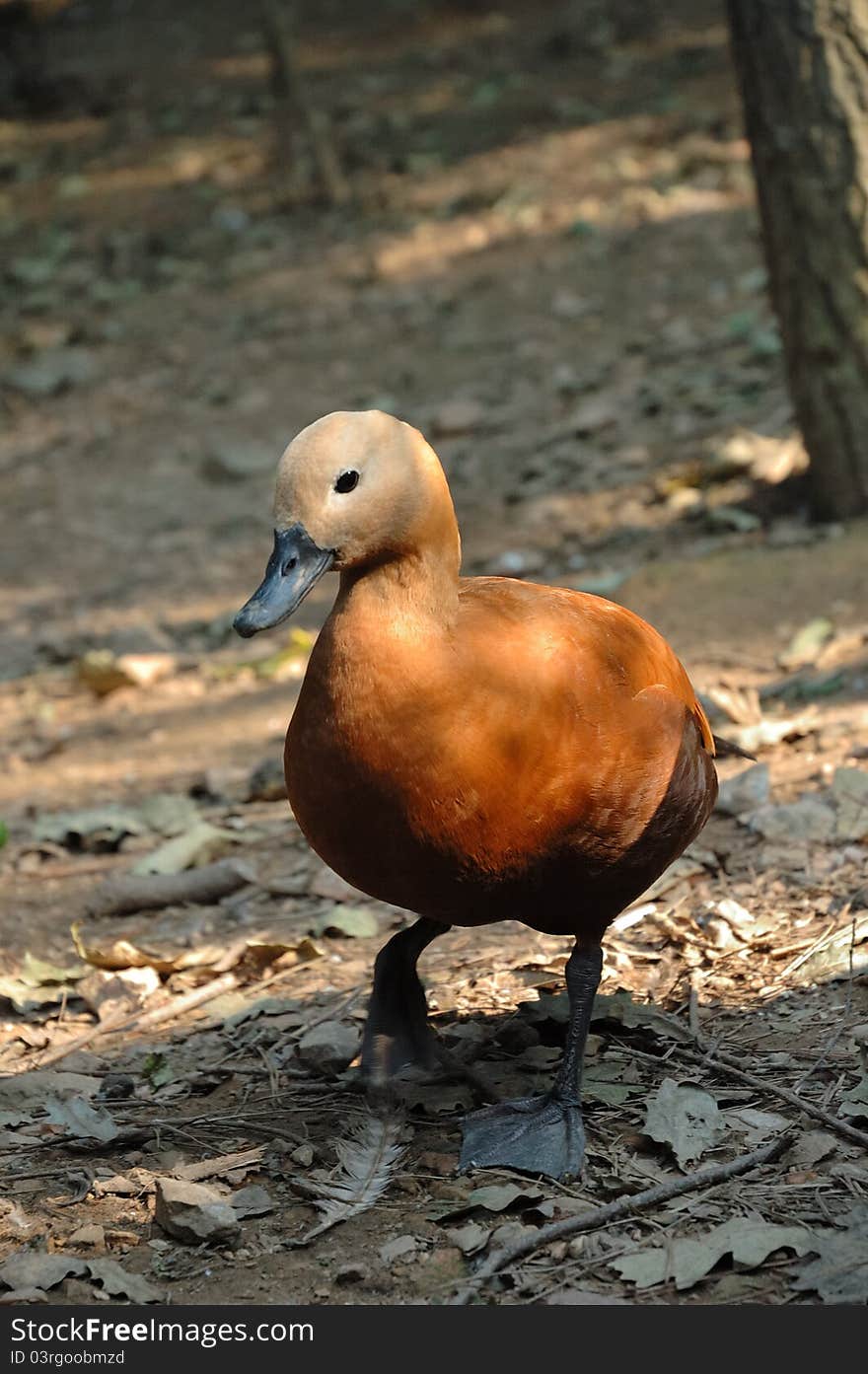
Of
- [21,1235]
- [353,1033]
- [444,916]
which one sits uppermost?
[444,916]

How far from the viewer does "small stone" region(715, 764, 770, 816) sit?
413 cm

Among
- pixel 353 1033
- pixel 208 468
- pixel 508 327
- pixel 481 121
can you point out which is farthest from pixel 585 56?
pixel 353 1033

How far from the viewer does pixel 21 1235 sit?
2.79 meters

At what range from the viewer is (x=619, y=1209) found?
8.93ft

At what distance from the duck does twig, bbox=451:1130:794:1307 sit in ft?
0.55

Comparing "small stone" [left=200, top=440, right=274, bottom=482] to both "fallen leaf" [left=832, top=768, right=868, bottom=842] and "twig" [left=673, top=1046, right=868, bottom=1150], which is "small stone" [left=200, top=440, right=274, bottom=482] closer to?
"fallen leaf" [left=832, top=768, right=868, bottom=842]

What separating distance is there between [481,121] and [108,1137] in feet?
31.6

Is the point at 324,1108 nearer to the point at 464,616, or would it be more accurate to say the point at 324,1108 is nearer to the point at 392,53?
the point at 464,616

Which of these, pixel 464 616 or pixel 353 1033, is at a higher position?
pixel 464 616

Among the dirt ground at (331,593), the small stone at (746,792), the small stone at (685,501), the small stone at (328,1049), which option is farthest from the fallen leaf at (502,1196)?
the small stone at (685,501)

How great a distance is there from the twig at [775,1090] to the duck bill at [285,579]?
1240mm

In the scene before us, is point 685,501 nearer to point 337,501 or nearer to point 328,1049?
point 328,1049

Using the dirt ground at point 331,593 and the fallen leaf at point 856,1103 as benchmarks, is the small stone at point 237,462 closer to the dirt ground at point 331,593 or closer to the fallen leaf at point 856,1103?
the dirt ground at point 331,593

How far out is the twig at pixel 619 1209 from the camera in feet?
8.50
